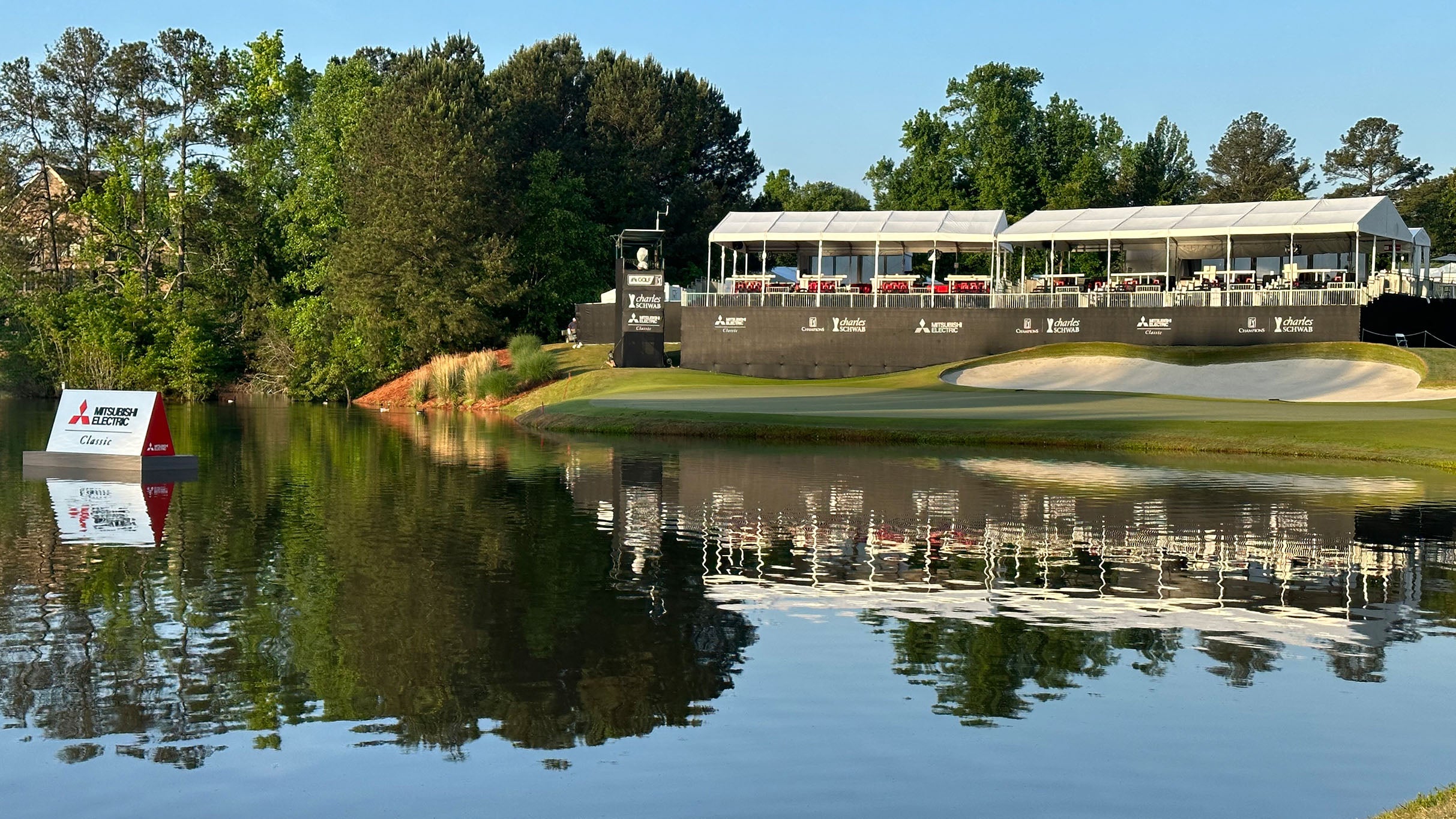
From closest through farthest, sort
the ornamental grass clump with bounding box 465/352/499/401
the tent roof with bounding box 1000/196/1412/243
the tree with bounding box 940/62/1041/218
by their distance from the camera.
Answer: the tent roof with bounding box 1000/196/1412/243 < the ornamental grass clump with bounding box 465/352/499/401 < the tree with bounding box 940/62/1041/218

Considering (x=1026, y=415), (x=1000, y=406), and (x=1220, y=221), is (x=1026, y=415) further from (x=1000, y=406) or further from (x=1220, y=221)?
(x=1220, y=221)

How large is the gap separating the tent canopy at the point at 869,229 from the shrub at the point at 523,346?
357 inches

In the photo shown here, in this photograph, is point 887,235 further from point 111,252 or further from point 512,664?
point 512,664

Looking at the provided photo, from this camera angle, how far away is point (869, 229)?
211 feet

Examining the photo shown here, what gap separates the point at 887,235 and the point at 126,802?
5691 cm

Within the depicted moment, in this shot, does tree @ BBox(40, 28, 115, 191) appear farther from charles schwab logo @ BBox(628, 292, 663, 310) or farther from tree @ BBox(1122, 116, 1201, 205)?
tree @ BBox(1122, 116, 1201, 205)

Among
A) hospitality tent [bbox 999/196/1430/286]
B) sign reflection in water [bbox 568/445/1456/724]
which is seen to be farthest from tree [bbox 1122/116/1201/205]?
sign reflection in water [bbox 568/445/1456/724]

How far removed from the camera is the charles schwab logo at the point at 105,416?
28109mm

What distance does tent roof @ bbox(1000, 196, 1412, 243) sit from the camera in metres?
58.1

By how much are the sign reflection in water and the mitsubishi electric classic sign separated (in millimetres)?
8024

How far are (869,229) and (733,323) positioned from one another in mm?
7684

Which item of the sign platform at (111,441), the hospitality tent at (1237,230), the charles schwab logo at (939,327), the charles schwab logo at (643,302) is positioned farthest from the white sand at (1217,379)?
the sign platform at (111,441)

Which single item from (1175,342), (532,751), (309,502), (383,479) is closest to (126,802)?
(532,751)

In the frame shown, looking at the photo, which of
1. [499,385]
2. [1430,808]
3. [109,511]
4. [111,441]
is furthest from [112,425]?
[499,385]
